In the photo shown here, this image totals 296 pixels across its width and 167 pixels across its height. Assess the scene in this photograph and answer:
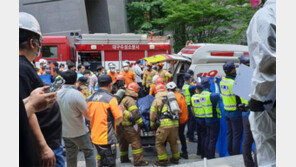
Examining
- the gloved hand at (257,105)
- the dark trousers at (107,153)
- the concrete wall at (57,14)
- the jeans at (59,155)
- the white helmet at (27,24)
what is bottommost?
the dark trousers at (107,153)

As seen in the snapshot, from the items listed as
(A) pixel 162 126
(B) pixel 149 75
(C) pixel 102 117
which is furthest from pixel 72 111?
(B) pixel 149 75

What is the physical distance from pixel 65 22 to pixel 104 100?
22.4 metres

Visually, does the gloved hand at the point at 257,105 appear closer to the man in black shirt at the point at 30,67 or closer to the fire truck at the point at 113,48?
the man in black shirt at the point at 30,67

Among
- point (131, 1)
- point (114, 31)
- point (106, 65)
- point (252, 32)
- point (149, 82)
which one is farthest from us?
point (131, 1)

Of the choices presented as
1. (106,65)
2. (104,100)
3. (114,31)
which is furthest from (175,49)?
(104,100)

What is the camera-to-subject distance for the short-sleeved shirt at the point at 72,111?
473 cm

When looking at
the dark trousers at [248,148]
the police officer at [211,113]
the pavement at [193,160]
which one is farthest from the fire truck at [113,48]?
the dark trousers at [248,148]

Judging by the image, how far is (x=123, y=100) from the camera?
603 cm

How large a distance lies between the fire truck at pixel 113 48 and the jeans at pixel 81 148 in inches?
424

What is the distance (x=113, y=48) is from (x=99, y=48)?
794mm

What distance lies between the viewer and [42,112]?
2846 mm

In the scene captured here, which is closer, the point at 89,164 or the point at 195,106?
the point at 89,164

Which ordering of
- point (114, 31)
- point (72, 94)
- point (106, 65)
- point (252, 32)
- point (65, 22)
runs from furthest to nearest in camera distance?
1. point (114, 31)
2. point (65, 22)
3. point (106, 65)
4. point (72, 94)
5. point (252, 32)

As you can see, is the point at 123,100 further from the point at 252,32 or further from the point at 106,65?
the point at 106,65
